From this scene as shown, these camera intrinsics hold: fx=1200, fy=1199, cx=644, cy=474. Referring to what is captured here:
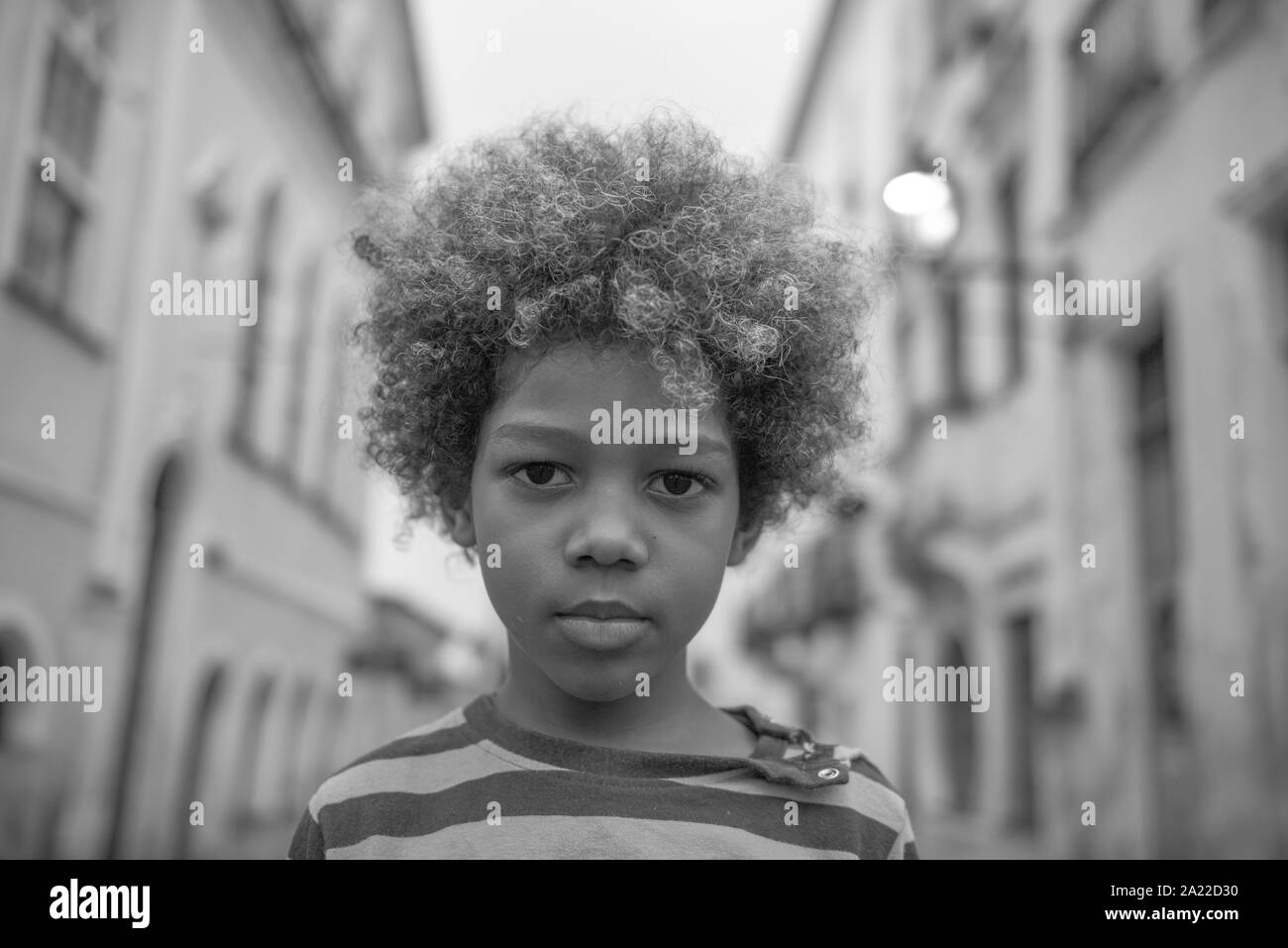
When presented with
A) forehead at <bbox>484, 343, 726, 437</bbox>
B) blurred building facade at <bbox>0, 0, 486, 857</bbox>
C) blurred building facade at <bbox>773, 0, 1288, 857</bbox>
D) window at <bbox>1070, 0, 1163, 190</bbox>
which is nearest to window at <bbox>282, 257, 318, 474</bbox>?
blurred building facade at <bbox>0, 0, 486, 857</bbox>

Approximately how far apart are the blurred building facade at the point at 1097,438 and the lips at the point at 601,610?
0.76 metres

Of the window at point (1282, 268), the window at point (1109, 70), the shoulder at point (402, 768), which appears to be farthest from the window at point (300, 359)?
the shoulder at point (402, 768)

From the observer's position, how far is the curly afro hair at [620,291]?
1.52m

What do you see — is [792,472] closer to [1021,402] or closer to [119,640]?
[119,640]

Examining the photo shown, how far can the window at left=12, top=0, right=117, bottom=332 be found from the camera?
705 cm

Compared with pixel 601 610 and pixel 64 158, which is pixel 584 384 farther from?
pixel 64 158

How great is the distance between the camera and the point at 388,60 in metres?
18.8

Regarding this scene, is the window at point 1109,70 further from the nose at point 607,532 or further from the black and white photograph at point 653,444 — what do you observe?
the nose at point 607,532

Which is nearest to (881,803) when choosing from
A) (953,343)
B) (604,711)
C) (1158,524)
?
(604,711)

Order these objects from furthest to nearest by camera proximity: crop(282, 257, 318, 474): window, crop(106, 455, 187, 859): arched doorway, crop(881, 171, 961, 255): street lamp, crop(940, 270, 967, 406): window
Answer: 1. crop(282, 257, 318, 474): window
2. crop(940, 270, 967, 406): window
3. crop(106, 455, 187, 859): arched doorway
4. crop(881, 171, 961, 255): street lamp

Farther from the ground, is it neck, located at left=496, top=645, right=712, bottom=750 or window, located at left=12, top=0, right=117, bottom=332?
window, located at left=12, top=0, right=117, bottom=332

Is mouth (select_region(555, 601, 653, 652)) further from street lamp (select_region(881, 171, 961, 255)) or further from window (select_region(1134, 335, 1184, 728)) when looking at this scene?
window (select_region(1134, 335, 1184, 728))
